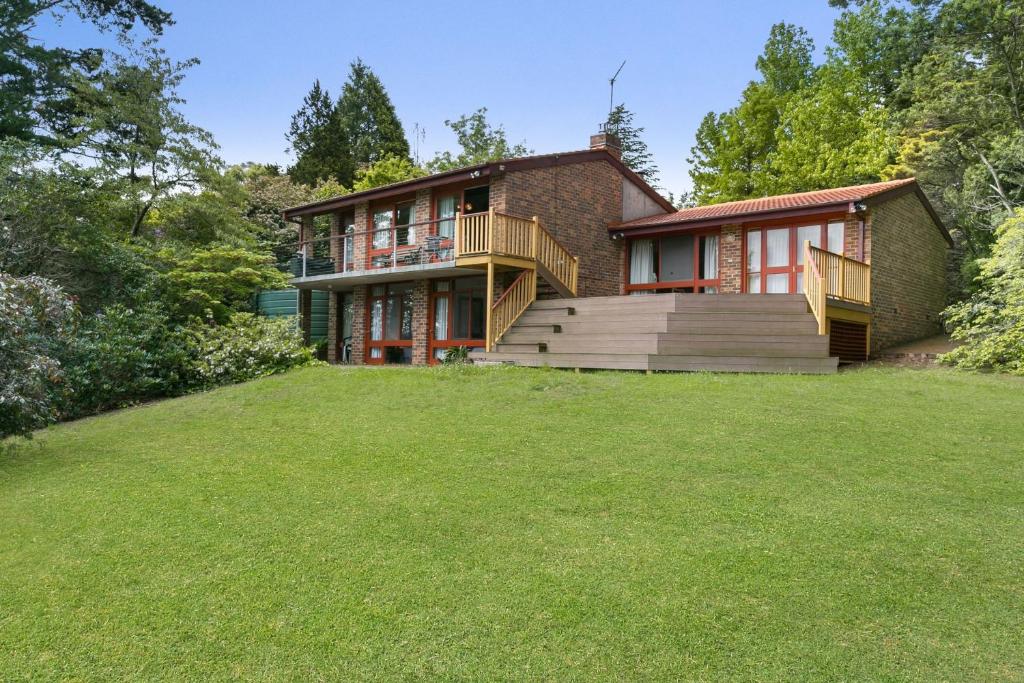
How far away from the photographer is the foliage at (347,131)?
44125mm

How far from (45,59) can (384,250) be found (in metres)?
15.5

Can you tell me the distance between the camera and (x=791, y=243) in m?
16.4

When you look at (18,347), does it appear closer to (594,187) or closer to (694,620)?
(694,620)

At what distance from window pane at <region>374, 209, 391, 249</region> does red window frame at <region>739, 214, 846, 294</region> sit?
9.80 meters

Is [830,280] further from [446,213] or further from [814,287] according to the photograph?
[446,213]

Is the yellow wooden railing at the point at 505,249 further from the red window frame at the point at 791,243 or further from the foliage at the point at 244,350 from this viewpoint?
the red window frame at the point at 791,243

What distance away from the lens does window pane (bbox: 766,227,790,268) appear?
1645 cm

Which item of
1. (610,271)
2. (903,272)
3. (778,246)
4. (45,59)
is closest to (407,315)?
(610,271)

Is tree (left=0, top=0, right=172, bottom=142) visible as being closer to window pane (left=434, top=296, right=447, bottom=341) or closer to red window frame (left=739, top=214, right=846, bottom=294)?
window pane (left=434, top=296, right=447, bottom=341)

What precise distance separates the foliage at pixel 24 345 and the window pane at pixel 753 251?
Answer: 14.5m

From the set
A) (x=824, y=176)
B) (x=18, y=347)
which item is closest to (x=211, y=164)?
(x=18, y=347)

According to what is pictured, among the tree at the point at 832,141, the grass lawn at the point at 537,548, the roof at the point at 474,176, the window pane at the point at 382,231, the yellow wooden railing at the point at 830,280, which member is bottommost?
the grass lawn at the point at 537,548

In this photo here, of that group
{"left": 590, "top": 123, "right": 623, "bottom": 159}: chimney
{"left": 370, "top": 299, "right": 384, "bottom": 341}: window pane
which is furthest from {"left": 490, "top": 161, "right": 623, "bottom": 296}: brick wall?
{"left": 370, "top": 299, "right": 384, "bottom": 341}: window pane

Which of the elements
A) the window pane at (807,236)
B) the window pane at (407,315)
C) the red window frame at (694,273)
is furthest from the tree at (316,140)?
the window pane at (807,236)
